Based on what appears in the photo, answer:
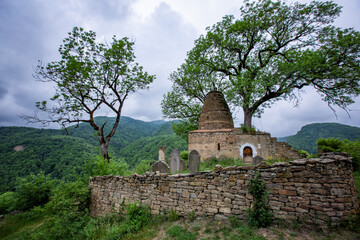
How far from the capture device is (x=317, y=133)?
35.0 meters

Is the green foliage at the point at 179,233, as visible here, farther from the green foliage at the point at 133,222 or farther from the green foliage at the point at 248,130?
the green foliage at the point at 248,130

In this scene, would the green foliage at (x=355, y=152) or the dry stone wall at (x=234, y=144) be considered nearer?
the green foliage at (x=355, y=152)

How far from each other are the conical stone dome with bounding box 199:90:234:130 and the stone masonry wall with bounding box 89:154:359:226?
34.6ft

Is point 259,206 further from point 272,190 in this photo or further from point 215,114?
point 215,114

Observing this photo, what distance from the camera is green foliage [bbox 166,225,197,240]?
323 centimetres

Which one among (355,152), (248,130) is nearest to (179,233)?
(355,152)

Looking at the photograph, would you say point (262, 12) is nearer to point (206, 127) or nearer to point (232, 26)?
point (232, 26)

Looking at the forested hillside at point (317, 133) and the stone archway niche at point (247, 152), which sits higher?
the forested hillside at point (317, 133)

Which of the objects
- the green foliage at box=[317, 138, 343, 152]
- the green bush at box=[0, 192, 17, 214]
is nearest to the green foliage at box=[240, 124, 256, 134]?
the green foliage at box=[317, 138, 343, 152]

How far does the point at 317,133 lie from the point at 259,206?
4489 cm

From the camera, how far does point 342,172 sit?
9.62 ft

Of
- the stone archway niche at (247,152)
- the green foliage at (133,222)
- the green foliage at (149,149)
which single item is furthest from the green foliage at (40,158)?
the stone archway niche at (247,152)

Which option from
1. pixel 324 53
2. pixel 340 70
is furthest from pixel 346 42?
pixel 340 70

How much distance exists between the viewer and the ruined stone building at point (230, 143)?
11.9 metres
